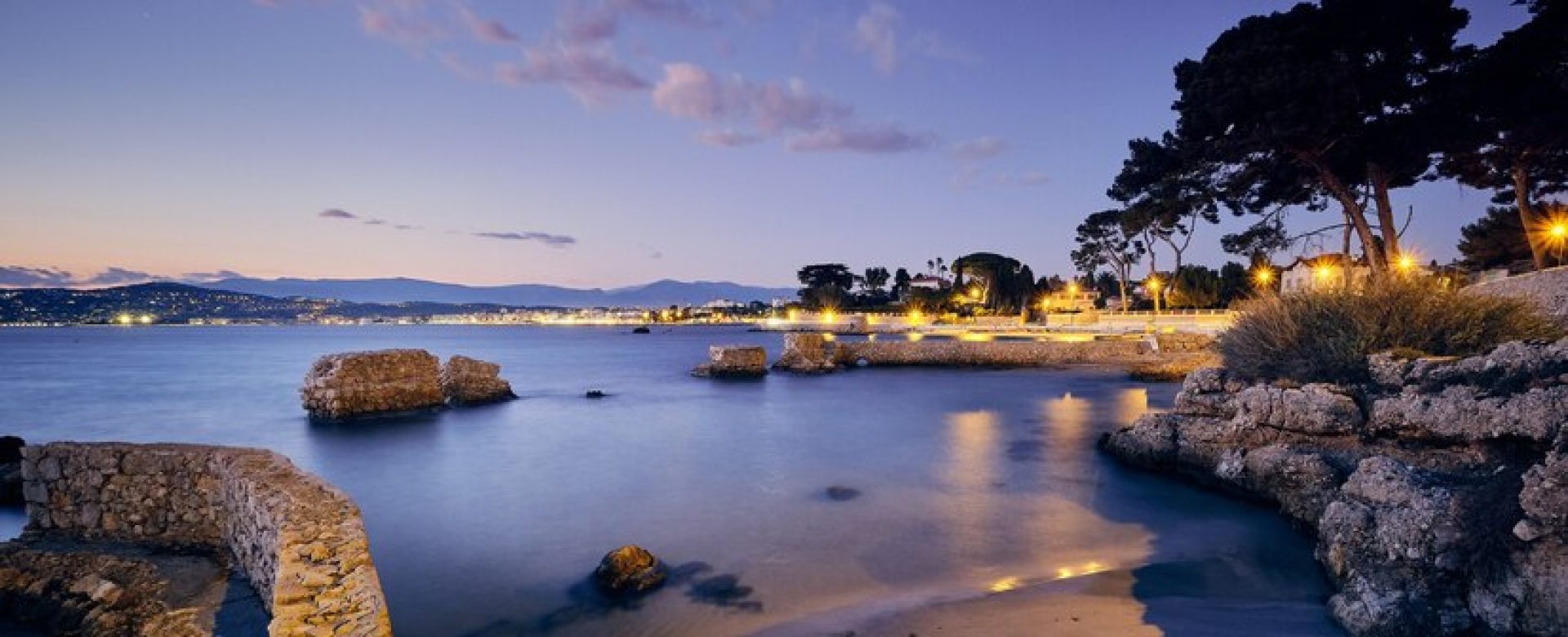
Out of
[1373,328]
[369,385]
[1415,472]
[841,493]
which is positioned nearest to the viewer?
[1415,472]

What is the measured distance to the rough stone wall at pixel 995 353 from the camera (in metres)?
31.7

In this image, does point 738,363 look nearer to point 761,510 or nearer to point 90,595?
point 761,510

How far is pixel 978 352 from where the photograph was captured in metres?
32.8

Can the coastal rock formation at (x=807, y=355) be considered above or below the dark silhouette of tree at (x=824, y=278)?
below

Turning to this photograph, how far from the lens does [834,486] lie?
10828 millimetres

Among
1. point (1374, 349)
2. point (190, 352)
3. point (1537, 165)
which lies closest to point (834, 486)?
point (1374, 349)

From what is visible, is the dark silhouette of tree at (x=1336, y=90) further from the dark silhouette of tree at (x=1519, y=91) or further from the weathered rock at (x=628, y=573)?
the weathered rock at (x=628, y=573)

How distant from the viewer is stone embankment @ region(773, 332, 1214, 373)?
101ft

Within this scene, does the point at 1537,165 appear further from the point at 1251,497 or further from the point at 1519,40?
the point at 1251,497

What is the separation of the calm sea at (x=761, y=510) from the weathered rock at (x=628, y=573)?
25 cm

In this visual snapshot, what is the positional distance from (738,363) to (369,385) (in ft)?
48.4

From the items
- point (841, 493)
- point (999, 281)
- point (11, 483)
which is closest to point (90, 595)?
point (11, 483)

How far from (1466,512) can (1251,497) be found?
3584 mm

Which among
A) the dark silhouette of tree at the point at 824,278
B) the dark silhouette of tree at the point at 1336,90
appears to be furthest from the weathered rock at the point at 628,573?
the dark silhouette of tree at the point at 824,278
